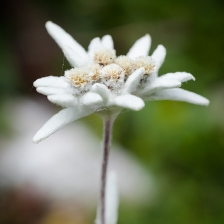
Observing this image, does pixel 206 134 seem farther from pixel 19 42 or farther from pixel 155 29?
pixel 19 42

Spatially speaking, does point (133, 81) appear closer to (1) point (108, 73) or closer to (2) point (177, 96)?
(1) point (108, 73)

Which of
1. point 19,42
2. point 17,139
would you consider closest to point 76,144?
point 17,139

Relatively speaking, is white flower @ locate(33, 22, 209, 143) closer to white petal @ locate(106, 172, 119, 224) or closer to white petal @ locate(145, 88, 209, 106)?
white petal @ locate(145, 88, 209, 106)

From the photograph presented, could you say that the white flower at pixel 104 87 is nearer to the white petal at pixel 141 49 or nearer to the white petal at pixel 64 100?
the white petal at pixel 64 100

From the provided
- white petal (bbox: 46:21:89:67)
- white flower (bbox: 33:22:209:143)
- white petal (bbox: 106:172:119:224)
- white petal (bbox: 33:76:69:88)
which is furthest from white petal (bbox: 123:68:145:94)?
white petal (bbox: 106:172:119:224)

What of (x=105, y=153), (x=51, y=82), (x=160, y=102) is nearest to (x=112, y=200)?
(x=105, y=153)

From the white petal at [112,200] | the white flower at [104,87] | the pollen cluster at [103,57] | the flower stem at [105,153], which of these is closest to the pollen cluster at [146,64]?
the white flower at [104,87]
